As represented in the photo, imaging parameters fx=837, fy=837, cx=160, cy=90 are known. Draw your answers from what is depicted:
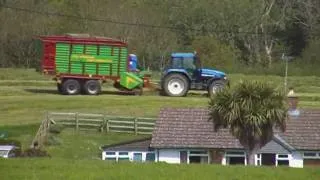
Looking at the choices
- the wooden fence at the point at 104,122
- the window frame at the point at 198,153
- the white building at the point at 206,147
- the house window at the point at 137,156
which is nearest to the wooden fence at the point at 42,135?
the wooden fence at the point at 104,122

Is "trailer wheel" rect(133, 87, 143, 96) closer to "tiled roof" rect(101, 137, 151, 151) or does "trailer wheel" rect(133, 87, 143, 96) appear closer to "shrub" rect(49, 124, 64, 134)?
"shrub" rect(49, 124, 64, 134)

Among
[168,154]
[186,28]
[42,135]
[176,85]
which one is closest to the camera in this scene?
[42,135]

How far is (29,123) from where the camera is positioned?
38.9 metres

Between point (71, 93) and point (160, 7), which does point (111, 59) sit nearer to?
point (71, 93)

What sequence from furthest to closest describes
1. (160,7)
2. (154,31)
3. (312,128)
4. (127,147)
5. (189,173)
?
(160,7) → (154,31) → (312,128) → (127,147) → (189,173)

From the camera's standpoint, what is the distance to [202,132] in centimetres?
3684

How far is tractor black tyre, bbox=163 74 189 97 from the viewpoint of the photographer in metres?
46.5

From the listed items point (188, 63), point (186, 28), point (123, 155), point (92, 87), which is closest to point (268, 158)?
point (123, 155)

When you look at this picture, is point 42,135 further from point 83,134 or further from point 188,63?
point 188,63

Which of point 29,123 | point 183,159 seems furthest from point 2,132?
point 183,159

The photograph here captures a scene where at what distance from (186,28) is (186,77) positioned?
34.1 m

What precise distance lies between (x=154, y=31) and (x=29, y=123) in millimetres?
36871

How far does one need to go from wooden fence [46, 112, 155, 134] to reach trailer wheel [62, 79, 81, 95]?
274 inches

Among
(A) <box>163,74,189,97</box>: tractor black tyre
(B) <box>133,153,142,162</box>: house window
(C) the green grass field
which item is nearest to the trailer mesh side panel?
(C) the green grass field
